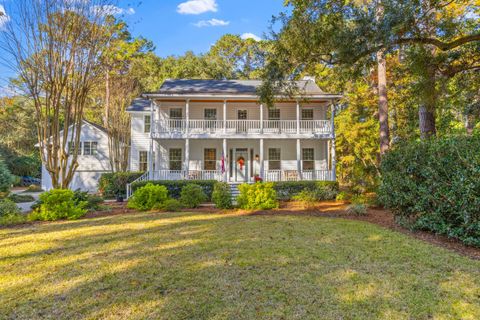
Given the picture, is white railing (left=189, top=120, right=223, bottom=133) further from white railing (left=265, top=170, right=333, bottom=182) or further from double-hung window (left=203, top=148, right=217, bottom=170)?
white railing (left=265, top=170, right=333, bottom=182)

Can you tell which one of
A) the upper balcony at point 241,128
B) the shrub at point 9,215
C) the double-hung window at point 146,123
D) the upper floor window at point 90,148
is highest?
the double-hung window at point 146,123

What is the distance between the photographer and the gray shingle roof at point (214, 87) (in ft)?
48.4

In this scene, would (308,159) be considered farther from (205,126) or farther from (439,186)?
(439,186)

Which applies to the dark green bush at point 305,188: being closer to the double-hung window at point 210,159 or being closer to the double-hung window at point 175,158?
the double-hung window at point 210,159

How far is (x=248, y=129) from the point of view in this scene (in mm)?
15109

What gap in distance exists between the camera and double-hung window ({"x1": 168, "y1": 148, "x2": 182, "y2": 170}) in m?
16.6

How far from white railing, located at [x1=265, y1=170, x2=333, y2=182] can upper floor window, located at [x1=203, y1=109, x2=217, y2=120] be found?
4761mm

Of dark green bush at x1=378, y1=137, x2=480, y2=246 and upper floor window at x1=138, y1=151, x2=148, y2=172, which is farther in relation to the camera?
upper floor window at x1=138, y1=151, x2=148, y2=172

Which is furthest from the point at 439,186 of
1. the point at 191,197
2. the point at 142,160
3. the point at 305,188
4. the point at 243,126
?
the point at 142,160

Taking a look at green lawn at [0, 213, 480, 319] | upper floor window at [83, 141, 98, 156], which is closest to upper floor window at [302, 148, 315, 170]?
green lawn at [0, 213, 480, 319]

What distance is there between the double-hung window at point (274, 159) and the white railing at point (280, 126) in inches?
55.8

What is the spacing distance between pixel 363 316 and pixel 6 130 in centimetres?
4028

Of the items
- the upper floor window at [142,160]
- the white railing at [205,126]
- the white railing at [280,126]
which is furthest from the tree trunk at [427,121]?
the upper floor window at [142,160]

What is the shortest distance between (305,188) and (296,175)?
2561mm
